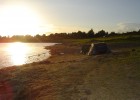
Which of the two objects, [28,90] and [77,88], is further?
[28,90]

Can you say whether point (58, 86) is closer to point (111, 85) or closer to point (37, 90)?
point (37, 90)

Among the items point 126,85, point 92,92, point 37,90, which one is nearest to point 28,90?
point 37,90

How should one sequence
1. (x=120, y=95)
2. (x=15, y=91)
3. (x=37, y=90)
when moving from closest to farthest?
(x=120, y=95) → (x=37, y=90) → (x=15, y=91)

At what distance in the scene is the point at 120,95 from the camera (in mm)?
19141

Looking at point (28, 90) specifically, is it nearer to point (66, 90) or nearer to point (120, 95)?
point (66, 90)

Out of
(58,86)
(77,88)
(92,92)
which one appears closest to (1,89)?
(58,86)

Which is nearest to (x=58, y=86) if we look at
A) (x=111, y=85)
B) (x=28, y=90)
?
(x=28, y=90)

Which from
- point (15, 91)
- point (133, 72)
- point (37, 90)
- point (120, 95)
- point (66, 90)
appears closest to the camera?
point (120, 95)

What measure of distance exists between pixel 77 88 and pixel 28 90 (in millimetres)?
4144

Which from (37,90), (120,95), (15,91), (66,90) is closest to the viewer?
(120,95)

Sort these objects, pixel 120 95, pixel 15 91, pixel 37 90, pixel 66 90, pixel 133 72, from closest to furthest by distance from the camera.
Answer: pixel 120 95
pixel 66 90
pixel 37 90
pixel 15 91
pixel 133 72

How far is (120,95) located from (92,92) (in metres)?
1.96

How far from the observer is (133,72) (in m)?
26.9

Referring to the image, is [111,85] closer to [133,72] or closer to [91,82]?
[91,82]
